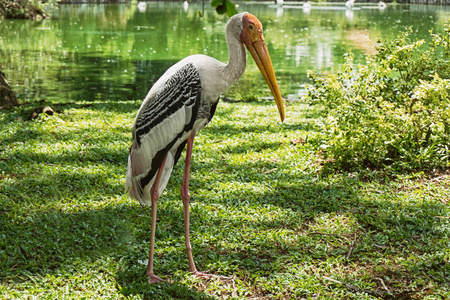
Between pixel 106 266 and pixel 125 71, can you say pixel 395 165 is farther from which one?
pixel 125 71

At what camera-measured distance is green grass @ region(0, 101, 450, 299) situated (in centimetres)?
295

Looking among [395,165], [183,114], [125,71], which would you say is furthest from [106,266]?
[125,71]

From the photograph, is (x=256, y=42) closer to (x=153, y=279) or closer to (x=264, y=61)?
(x=264, y=61)

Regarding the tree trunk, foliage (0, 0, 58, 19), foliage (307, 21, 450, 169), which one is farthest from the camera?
foliage (0, 0, 58, 19)

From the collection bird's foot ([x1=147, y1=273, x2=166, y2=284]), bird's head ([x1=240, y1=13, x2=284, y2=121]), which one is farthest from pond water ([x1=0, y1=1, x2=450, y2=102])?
bird's foot ([x1=147, y1=273, x2=166, y2=284])

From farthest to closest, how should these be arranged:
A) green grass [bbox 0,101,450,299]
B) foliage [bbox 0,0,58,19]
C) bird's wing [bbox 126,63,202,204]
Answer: foliage [bbox 0,0,58,19] → green grass [bbox 0,101,450,299] → bird's wing [bbox 126,63,202,204]

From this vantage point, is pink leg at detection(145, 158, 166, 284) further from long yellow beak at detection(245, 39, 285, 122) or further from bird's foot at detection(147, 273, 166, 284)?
long yellow beak at detection(245, 39, 285, 122)

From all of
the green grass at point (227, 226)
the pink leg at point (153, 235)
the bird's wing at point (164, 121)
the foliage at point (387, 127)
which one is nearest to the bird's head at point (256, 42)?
the bird's wing at point (164, 121)

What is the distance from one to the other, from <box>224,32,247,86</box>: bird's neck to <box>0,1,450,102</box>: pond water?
4.29 feet

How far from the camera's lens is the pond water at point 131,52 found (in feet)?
32.5

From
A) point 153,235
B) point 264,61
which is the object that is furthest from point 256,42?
point 153,235

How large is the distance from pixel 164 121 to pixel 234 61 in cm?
55

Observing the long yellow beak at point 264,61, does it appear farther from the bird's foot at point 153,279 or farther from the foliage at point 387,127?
the foliage at point 387,127

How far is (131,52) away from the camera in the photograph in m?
15.3
